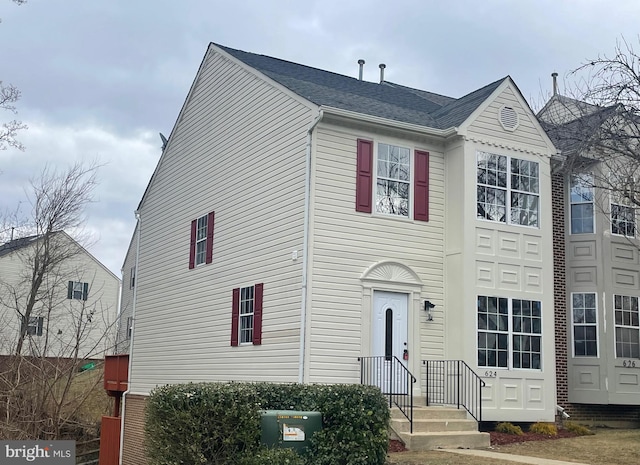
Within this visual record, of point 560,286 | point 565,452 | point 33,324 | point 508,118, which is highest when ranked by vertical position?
point 508,118

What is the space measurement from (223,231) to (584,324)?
8.87 m

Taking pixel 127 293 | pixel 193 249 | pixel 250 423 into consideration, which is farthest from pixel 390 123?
pixel 127 293

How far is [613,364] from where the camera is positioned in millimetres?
17375

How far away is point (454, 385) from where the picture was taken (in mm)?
15172

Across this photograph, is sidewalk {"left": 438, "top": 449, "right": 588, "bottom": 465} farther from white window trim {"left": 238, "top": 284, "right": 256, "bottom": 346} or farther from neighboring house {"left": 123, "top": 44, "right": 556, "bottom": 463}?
white window trim {"left": 238, "top": 284, "right": 256, "bottom": 346}

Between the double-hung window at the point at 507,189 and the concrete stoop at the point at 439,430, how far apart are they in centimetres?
429

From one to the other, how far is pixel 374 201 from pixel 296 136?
2118 millimetres

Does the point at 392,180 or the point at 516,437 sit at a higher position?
the point at 392,180

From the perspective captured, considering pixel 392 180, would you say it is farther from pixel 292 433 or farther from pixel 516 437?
pixel 292 433

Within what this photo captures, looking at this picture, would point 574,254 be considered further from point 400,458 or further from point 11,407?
point 11,407

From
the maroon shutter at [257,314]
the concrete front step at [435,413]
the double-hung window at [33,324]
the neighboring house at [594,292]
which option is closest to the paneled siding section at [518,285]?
the concrete front step at [435,413]

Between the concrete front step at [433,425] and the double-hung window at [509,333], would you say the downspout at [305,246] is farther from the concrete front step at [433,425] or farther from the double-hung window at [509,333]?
the double-hung window at [509,333]

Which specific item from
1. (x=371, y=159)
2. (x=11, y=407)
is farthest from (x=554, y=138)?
(x=11, y=407)

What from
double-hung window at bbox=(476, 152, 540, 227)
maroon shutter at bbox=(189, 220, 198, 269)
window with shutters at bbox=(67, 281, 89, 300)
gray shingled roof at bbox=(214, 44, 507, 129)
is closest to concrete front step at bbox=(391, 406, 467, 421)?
double-hung window at bbox=(476, 152, 540, 227)
